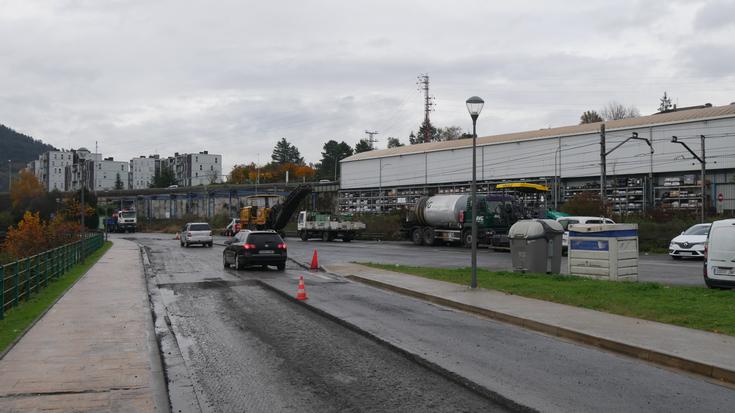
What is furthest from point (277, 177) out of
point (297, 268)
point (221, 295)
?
point (221, 295)

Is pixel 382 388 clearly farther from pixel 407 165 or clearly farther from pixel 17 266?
pixel 407 165

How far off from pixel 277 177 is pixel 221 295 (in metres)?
118

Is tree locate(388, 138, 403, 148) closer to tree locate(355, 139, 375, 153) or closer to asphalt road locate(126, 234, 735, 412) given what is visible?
tree locate(355, 139, 375, 153)

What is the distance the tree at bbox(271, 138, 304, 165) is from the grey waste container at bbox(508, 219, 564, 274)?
133082 millimetres

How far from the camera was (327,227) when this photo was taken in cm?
4809

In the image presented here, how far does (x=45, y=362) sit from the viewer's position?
8.52 metres

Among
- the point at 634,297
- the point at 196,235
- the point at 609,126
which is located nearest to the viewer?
the point at 634,297

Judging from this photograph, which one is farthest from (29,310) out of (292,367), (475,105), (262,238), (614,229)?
(614,229)

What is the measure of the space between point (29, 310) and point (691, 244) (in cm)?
2364

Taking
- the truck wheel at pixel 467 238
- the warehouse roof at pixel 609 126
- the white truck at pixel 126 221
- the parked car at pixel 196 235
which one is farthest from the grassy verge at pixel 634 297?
the white truck at pixel 126 221

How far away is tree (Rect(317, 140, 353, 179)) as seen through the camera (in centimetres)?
12793

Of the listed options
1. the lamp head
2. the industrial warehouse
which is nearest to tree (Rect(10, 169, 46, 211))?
the industrial warehouse

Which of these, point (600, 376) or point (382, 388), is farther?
point (600, 376)

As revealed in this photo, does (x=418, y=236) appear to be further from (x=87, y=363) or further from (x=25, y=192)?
(x=25, y=192)
